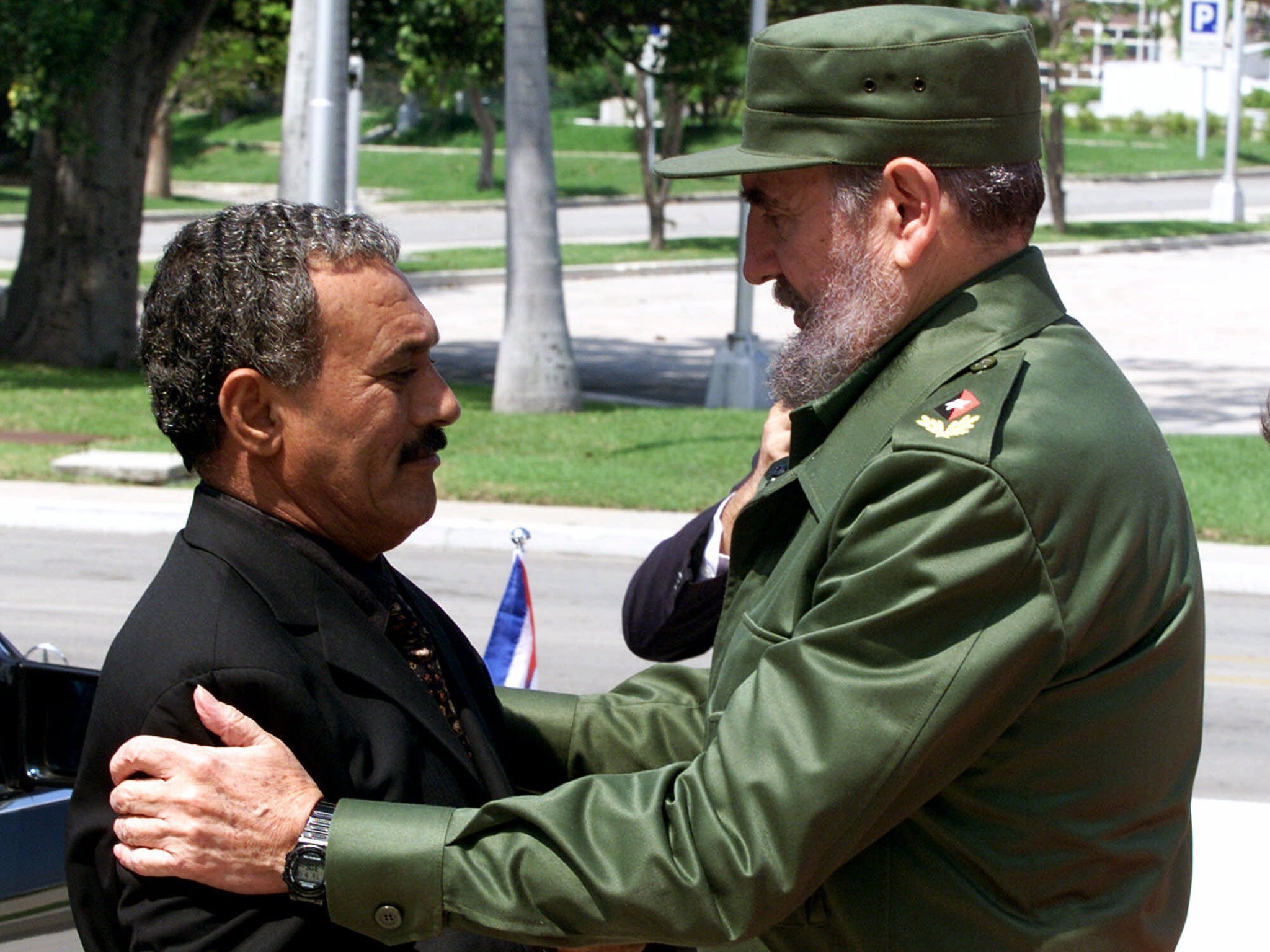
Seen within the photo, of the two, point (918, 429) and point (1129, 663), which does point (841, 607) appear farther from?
point (1129, 663)

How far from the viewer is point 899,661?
1.79 metres

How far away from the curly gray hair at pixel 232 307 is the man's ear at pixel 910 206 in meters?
0.70

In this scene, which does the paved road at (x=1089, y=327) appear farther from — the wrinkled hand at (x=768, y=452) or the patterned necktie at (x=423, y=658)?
the patterned necktie at (x=423, y=658)

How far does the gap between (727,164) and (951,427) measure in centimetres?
53

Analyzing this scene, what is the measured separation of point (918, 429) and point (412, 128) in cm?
5863

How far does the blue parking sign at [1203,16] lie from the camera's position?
114ft

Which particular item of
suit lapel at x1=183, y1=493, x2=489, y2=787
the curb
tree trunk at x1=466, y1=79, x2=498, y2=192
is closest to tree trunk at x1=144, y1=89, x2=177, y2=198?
tree trunk at x1=466, y1=79, x2=498, y2=192

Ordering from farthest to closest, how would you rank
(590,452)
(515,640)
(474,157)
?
(474,157) < (590,452) < (515,640)

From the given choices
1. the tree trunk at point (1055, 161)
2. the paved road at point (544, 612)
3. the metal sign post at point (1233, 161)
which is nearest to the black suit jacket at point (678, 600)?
the paved road at point (544, 612)

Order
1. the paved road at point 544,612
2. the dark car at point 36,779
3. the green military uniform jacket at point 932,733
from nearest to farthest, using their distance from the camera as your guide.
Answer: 1. the green military uniform jacket at point 932,733
2. the dark car at point 36,779
3. the paved road at point 544,612

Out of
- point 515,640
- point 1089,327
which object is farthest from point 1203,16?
point 515,640

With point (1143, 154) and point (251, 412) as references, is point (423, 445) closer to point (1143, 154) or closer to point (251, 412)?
point (251, 412)

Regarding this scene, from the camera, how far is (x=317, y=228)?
2240mm

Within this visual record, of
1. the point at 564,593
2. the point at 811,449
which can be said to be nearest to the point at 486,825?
the point at 811,449
